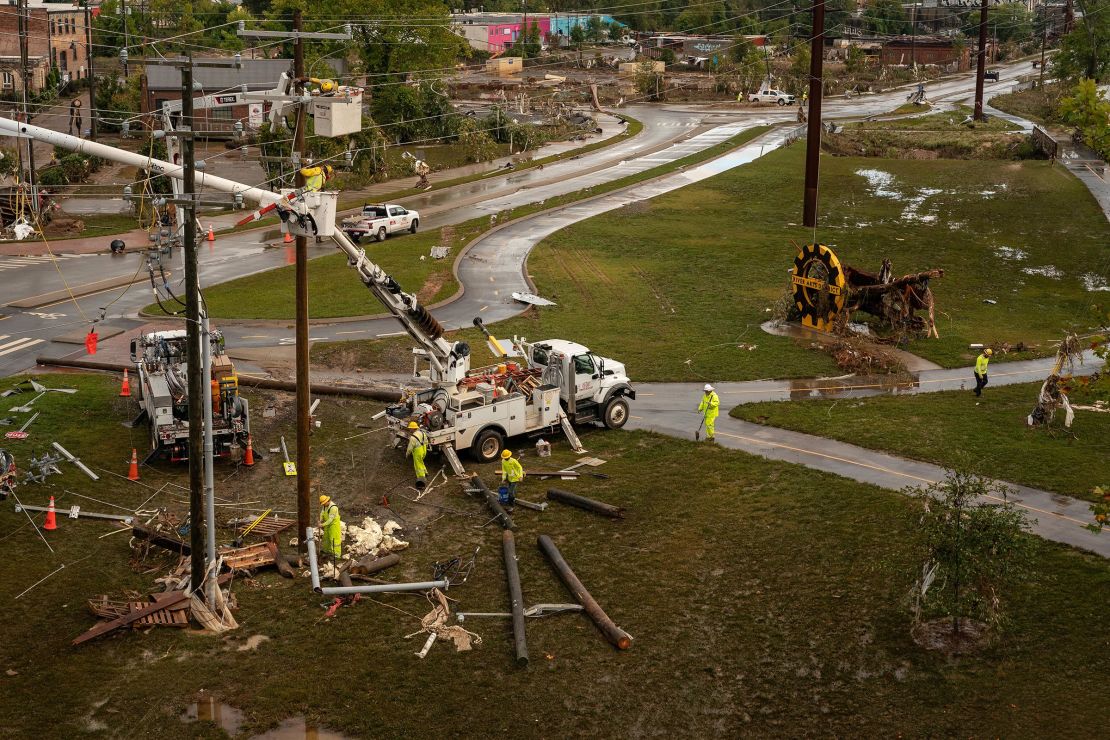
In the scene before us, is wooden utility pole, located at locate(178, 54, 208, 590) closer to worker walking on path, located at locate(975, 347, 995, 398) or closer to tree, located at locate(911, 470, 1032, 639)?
tree, located at locate(911, 470, 1032, 639)

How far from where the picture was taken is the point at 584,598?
2338cm

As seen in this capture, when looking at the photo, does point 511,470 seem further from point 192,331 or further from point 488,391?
point 192,331

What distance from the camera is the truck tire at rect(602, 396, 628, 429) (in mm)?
34250

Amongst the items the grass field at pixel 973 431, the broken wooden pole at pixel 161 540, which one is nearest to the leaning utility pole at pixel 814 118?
the grass field at pixel 973 431

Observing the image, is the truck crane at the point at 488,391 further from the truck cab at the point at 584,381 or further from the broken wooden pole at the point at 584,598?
the broken wooden pole at the point at 584,598

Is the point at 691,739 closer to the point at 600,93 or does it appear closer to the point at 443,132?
the point at 443,132

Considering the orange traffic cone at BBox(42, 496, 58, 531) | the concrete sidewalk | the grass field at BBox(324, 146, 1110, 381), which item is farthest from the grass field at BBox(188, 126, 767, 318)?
the orange traffic cone at BBox(42, 496, 58, 531)

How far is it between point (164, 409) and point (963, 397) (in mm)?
24112

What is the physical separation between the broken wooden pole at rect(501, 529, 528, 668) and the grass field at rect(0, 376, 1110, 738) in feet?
0.86

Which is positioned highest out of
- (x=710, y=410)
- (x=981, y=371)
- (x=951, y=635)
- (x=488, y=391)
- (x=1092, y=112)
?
(x=1092, y=112)

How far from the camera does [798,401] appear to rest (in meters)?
37.0

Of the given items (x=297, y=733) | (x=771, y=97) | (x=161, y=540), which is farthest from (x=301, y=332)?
(x=771, y=97)

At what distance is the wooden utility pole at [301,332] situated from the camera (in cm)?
2388

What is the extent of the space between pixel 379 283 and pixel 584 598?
410 inches
